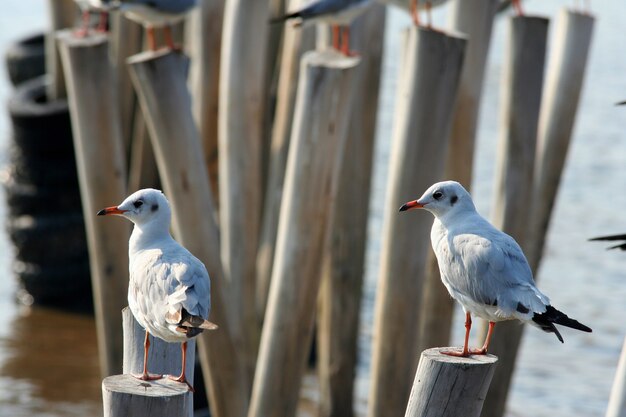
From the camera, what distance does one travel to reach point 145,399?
4.09 meters

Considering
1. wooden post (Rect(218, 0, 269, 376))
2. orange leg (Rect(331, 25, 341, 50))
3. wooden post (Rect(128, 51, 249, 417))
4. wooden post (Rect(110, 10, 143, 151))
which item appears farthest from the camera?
wooden post (Rect(110, 10, 143, 151))

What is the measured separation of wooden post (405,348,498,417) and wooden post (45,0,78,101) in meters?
6.79

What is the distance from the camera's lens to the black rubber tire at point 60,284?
34.9 ft

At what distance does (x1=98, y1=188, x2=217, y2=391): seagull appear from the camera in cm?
402

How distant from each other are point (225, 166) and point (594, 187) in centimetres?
918

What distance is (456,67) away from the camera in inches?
248

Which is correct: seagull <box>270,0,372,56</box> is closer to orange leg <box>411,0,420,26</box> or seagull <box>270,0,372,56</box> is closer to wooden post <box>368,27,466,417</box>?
orange leg <box>411,0,420,26</box>

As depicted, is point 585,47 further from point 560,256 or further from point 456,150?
point 560,256

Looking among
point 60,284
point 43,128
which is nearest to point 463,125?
point 43,128

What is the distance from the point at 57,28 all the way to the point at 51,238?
1831mm

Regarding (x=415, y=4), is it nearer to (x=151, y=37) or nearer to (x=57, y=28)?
(x=151, y=37)

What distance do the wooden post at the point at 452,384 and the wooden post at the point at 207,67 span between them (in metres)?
3.79

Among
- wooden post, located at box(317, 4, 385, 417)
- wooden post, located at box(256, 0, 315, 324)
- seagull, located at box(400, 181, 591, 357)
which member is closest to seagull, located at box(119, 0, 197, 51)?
wooden post, located at box(256, 0, 315, 324)

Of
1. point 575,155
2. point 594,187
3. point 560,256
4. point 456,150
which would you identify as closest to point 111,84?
point 456,150
